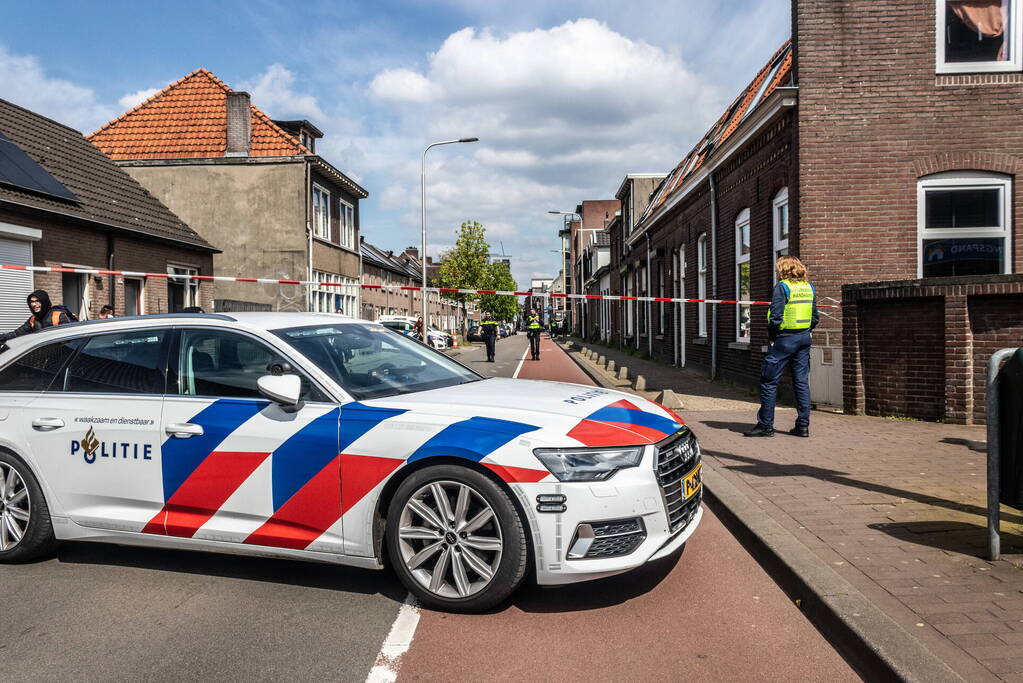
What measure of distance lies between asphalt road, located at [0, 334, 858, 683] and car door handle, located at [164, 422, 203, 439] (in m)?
0.84

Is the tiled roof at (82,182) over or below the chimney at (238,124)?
below

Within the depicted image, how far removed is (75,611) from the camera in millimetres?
3918

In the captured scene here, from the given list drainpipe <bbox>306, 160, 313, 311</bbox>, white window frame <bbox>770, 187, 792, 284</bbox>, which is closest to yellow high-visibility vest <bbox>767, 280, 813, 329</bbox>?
white window frame <bbox>770, 187, 792, 284</bbox>

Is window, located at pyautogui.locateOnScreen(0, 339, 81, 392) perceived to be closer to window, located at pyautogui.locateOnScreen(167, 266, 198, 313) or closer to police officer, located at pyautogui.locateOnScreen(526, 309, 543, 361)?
window, located at pyautogui.locateOnScreen(167, 266, 198, 313)

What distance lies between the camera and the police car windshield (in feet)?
14.2

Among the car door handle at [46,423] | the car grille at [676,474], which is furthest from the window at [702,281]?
the car door handle at [46,423]

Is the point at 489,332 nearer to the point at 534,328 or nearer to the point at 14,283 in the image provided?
the point at 534,328

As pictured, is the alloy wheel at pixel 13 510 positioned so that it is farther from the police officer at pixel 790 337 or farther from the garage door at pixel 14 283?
the garage door at pixel 14 283

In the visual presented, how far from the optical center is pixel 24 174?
15.8 m

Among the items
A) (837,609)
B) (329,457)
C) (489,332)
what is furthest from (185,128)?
(837,609)

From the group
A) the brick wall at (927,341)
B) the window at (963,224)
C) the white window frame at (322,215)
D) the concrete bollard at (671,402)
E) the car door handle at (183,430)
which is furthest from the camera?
the white window frame at (322,215)

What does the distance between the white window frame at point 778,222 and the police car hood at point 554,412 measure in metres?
8.38

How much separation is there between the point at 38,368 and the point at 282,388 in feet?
6.71

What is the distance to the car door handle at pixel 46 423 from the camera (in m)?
4.60
